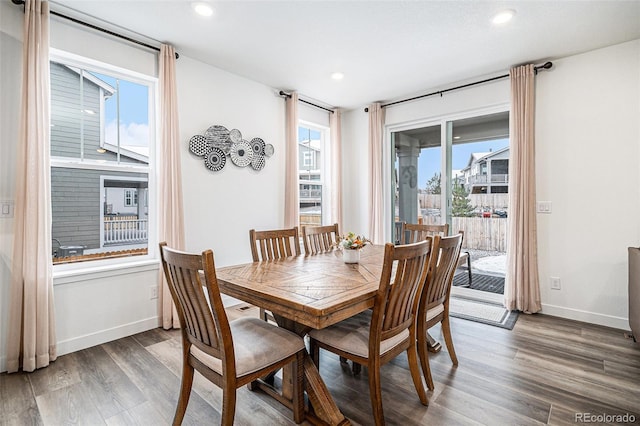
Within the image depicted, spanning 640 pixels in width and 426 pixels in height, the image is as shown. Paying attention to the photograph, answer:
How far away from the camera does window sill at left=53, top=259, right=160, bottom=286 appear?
2502mm

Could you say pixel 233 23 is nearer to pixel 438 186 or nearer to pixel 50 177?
pixel 50 177

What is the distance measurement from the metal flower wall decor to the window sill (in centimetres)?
117

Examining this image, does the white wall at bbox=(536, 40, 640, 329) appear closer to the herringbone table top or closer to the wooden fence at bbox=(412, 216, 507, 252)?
the wooden fence at bbox=(412, 216, 507, 252)

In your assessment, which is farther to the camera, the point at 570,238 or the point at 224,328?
the point at 570,238

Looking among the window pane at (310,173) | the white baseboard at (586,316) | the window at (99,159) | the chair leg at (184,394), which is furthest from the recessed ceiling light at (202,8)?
the white baseboard at (586,316)

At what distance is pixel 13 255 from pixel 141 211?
1.00m

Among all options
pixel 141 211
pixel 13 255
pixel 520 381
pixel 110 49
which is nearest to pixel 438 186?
pixel 520 381

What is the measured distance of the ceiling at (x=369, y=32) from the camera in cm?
243

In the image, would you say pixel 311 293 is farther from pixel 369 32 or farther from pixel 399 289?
pixel 369 32

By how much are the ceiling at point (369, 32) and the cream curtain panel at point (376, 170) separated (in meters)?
0.96

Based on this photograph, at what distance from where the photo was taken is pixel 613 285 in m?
3.05

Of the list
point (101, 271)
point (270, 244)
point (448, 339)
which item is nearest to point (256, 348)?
point (270, 244)

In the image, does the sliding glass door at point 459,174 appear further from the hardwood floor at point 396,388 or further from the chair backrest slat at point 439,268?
the chair backrest slat at point 439,268

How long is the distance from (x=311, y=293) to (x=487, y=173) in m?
3.29
